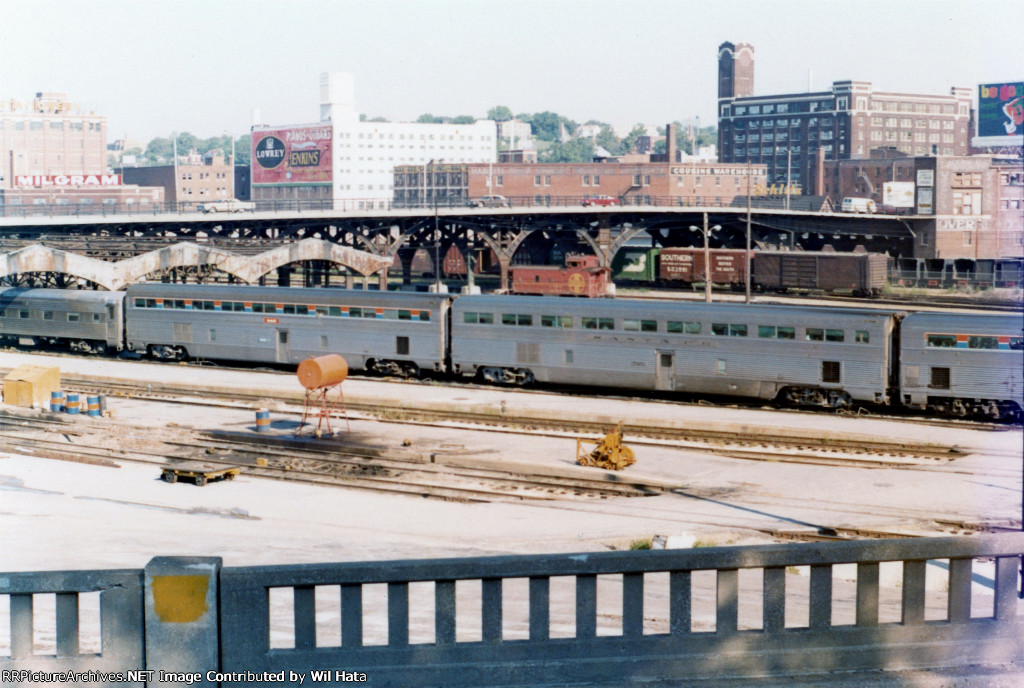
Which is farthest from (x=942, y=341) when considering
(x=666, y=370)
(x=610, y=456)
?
(x=610, y=456)

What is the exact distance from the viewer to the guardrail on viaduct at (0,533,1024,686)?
6.63 m

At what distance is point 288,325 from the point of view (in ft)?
145

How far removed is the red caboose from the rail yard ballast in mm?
37527

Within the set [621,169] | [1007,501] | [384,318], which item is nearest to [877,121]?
[621,169]

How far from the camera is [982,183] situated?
11644 centimetres

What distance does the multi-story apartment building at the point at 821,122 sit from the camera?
16750 cm

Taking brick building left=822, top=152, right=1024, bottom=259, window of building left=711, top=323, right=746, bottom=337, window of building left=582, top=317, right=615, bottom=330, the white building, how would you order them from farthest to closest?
the white building < brick building left=822, top=152, right=1024, bottom=259 < window of building left=582, top=317, right=615, bottom=330 < window of building left=711, top=323, right=746, bottom=337

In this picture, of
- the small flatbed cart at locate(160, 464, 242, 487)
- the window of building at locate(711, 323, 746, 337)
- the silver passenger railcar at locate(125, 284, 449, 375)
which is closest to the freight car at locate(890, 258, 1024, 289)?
the window of building at locate(711, 323, 746, 337)

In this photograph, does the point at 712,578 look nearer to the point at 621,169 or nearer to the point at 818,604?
the point at 818,604

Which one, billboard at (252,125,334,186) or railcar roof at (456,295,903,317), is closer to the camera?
railcar roof at (456,295,903,317)

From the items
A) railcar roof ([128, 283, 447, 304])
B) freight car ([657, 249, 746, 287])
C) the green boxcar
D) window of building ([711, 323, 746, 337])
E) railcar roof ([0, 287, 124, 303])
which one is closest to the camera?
window of building ([711, 323, 746, 337])

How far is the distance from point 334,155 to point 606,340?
127 metres

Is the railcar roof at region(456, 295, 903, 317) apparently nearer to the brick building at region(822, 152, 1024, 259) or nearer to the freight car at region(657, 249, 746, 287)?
the freight car at region(657, 249, 746, 287)

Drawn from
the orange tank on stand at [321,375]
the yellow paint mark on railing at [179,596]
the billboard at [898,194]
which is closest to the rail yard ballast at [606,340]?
the orange tank on stand at [321,375]
